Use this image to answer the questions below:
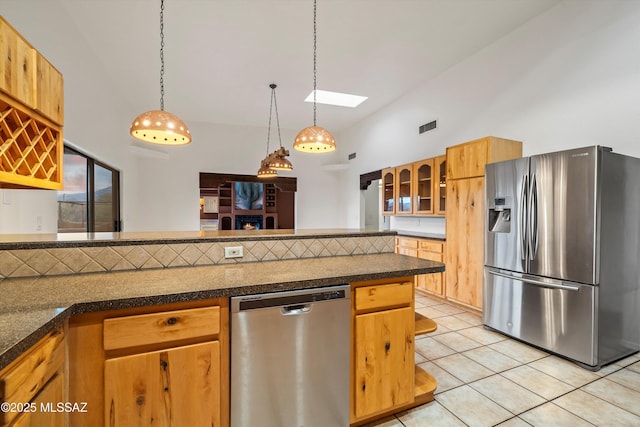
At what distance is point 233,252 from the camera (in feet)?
6.10

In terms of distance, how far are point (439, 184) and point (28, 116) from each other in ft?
13.7

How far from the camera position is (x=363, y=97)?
5.24m

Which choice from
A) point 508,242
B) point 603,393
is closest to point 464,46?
Answer: point 508,242

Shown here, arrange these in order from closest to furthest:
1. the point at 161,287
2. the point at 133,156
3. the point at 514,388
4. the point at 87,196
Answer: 1. the point at 161,287
2. the point at 514,388
3. the point at 87,196
4. the point at 133,156

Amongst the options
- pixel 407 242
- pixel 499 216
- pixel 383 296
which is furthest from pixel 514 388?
pixel 407 242

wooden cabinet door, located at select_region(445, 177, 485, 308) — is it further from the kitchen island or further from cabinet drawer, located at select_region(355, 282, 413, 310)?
cabinet drawer, located at select_region(355, 282, 413, 310)

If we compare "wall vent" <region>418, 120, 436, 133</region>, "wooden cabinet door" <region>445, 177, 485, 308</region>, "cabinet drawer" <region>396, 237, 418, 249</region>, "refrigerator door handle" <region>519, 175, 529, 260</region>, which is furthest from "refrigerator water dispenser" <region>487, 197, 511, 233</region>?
"wall vent" <region>418, 120, 436, 133</region>

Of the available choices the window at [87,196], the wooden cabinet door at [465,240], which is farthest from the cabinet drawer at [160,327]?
the wooden cabinet door at [465,240]

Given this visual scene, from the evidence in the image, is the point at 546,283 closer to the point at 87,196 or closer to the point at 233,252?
the point at 233,252

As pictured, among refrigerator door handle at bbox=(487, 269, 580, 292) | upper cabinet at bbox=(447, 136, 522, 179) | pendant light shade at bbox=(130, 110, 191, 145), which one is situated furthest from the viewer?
upper cabinet at bbox=(447, 136, 522, 179)

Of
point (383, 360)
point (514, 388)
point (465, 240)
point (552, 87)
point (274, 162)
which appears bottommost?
point (514, 388)

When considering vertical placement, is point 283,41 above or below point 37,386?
above

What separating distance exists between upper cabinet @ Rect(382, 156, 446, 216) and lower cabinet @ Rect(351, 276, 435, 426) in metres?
2.74

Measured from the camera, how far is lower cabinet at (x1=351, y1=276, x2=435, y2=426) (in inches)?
63.3
